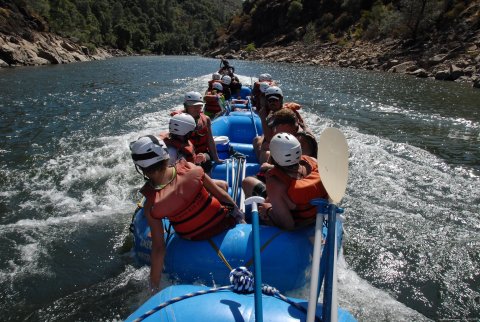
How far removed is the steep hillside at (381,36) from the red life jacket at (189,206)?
19.1 metres

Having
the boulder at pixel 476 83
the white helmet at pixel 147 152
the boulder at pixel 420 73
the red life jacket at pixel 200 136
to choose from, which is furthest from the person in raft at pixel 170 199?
the boulder at pixel 420 73

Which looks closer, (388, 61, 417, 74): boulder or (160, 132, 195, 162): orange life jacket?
(160, 132, 195, 162): orange life jacket

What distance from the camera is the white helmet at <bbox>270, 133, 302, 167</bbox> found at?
10.9 ft

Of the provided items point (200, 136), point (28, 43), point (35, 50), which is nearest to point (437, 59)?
Answer: point (200, 136)

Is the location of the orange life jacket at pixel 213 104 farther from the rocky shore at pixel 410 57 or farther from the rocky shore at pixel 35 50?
the rocky shore at pixel 35 50

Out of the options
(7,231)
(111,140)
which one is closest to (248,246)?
(7,231)

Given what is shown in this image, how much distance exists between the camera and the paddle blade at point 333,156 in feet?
9.53

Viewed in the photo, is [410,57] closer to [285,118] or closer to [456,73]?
[456,73]

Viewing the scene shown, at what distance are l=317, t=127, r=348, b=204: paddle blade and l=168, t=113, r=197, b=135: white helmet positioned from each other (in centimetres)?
191

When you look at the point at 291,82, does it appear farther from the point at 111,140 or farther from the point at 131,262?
the point at 131,262

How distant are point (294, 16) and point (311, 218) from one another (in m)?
64.3

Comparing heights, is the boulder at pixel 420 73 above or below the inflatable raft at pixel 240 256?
above

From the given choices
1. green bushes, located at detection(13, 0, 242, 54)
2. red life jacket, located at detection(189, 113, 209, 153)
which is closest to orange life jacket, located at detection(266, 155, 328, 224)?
red life jacket, located at detection(189, 113, 209, 153)

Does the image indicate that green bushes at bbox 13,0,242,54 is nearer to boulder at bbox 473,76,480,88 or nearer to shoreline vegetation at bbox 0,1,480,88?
shoreline vegetation at bbox 0,1,480,88
